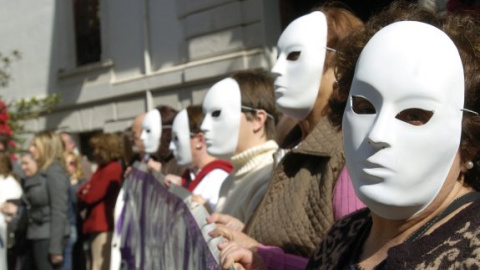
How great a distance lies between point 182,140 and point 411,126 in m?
3.67

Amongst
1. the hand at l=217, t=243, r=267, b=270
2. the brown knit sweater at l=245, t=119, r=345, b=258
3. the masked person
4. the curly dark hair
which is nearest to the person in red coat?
the masked person

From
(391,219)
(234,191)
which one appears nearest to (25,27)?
(234,191)

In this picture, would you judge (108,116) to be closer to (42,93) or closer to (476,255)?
(42,93)

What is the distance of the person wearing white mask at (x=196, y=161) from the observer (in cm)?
452

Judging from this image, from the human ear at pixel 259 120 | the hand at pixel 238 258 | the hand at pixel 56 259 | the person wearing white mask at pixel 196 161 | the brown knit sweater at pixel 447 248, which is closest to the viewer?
the brown knit sweater at pixel 447 248

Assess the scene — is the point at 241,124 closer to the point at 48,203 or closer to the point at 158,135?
the point at 158,135

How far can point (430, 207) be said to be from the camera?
6.25ft

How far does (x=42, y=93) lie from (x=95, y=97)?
1.80m

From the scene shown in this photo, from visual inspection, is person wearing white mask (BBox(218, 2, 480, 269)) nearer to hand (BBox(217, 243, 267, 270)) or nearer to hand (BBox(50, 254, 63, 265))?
hand (BBox(217, 243, 267, 270))

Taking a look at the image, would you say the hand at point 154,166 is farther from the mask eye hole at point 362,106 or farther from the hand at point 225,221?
the mask eye hole at point 362,106

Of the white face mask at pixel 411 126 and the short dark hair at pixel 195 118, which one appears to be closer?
the white face mask at pixel 411 126

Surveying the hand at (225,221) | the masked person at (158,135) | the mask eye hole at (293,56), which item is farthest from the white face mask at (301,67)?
the masked person at (158,135)

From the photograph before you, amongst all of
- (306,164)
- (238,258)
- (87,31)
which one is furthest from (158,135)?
(87,31)

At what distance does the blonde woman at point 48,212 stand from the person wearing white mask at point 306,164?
13.3 feet
